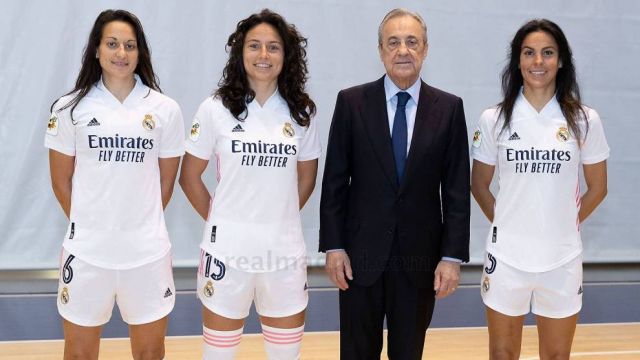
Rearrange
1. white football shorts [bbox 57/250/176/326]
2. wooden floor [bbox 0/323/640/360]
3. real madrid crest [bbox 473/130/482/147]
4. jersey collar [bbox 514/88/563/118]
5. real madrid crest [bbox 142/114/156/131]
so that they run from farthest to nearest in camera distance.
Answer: wooden floor [bbox 0/323/640/360], real madrid crest [bbox 473/130/482/147], jersey collar [bbox 514/88/563/118], real madrid crest [bbox 142/114/156/131], white football shorts [bbox 57/250/176/326]

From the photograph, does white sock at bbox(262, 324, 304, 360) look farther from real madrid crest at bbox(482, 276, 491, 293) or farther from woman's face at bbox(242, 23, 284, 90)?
woman's face at bbox(242, 23, 284, 90)

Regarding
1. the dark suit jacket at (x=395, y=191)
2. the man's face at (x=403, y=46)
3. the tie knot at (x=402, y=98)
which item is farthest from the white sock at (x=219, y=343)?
the man's face at (x=403, y=46)

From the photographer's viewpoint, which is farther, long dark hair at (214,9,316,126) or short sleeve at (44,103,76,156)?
long dark hair at (214,9,316,126)

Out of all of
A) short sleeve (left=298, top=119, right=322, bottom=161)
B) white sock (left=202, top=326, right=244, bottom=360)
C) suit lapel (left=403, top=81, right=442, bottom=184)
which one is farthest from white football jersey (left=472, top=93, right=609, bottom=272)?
white sock (left=202, top=326, right=244, bottom=360)

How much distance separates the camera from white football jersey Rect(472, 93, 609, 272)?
3.14 meters

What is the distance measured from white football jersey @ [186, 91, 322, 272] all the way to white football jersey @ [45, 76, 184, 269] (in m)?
0.27

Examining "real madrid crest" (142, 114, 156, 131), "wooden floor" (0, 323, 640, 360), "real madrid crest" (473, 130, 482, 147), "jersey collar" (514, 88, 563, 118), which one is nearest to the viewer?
"real madrid crest" (142, 114, 156, 131)

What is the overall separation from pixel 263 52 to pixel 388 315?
1255 millimetres

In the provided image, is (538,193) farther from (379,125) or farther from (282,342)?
(282,342)

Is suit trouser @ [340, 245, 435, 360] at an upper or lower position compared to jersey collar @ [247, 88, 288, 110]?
lower

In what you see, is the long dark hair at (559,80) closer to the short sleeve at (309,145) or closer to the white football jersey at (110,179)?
the short sleeve at (309,145)

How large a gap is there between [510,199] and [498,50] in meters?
4.24

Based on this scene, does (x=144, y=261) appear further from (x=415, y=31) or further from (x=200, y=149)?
(x=415, y=31)

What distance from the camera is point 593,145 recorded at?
3.25 meters
